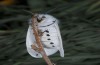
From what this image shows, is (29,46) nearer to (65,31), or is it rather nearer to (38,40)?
(38,40)

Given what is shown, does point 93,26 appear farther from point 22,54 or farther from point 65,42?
point 22,54

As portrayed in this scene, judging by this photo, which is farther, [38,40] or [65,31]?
[65,31]

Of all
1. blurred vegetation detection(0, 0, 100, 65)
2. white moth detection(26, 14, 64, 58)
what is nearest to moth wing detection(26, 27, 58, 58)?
white moth detection(26, 14, 64, 58)

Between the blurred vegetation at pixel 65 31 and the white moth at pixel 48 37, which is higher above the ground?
the white moth at pixel 48 37

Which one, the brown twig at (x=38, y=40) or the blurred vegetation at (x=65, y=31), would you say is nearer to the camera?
the brown twig at (x=38, y=40)

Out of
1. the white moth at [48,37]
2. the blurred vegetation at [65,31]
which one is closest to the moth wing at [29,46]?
the white moth at [48,37]

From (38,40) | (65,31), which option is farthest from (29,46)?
(65,31)

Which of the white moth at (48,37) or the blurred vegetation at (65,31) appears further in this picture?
the blurred vegetation at (65,31)

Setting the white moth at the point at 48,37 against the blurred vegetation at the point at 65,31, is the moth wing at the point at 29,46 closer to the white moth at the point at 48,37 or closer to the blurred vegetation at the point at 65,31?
the white moth at the point at 48,37

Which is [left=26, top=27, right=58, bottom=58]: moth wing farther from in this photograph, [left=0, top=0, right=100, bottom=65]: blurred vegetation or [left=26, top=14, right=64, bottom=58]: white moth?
[left=0, top=0, right=100, bottom=65]: blurred vegetation

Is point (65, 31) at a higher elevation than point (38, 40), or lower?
lower
